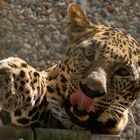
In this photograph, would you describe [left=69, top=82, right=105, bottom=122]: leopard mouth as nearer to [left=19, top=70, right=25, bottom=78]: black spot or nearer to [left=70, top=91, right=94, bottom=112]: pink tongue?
[left=70, top=91, right=94, bottom=112]: pink tongue

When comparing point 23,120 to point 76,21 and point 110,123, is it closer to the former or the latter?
point 110,123

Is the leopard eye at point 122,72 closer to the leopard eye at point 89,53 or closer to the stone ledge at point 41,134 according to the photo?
the leopard eye at point 89,53

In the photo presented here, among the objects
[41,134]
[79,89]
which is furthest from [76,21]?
[41,134]

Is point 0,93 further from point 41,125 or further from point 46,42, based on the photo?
point 46,42

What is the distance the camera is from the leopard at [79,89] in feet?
10.2

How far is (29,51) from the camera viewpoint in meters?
7.79

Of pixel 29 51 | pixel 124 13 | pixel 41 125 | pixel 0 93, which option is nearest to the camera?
pixel 0 93

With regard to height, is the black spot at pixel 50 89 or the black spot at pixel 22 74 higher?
the black spot at pixel 22 74

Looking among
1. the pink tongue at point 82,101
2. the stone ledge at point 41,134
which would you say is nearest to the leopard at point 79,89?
the pink tongue at point 82,101

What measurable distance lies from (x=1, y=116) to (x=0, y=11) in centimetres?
504

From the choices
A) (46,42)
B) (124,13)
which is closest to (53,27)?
(46,42)

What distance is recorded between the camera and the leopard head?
308 centimetres

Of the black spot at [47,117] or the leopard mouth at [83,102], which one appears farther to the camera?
the black spot at [47,117]

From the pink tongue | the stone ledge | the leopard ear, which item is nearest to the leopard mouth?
the pink tongue
